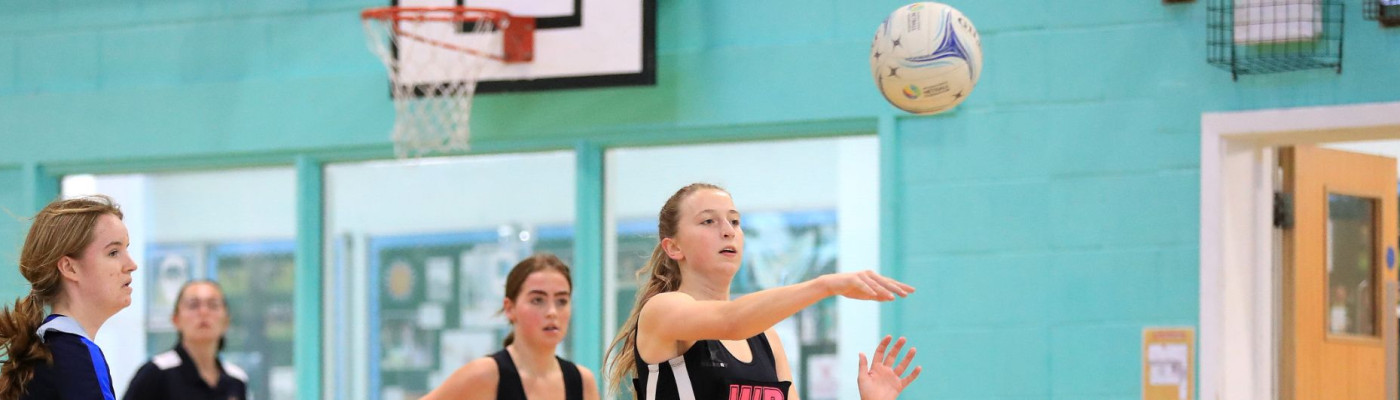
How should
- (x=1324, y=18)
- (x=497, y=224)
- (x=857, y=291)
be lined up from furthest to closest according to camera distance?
1. (x=497, y=224)
2. (x=1324, y=18)
3. (x=857, y=291)

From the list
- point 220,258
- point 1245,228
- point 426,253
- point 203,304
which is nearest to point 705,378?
point 1245,228

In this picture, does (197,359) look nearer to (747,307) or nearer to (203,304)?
(203,304)

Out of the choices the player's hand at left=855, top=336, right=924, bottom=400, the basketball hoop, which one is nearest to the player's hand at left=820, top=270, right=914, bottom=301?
the player's hand at left=855, top=336, right=924, bottom=400

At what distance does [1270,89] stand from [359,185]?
13.2ft

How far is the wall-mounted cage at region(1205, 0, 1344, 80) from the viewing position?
5863 mm

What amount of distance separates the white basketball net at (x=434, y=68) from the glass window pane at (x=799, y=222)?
2.68 feet

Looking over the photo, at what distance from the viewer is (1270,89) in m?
6.00

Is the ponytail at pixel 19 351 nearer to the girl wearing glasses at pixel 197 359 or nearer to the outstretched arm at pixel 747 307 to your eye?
the outstretched arm at pixel 747 307

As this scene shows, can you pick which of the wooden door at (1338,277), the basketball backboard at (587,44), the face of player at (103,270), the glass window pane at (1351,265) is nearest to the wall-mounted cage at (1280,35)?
the wooden door at (1338,277)

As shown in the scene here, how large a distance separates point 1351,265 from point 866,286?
171 inches

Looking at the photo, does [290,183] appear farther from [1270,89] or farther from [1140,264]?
[1270,89]

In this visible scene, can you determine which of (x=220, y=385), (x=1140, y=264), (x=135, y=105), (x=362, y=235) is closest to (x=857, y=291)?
(x=1140, y=264)

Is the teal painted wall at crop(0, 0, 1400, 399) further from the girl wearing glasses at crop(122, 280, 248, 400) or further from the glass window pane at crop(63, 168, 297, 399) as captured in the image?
the girl wearing glasses at crop(122, 280, 248, 400)

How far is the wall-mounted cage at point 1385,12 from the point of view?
19.1 feet
